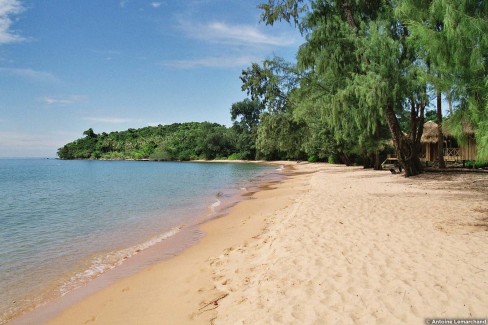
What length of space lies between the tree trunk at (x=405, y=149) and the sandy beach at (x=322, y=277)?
358 inches

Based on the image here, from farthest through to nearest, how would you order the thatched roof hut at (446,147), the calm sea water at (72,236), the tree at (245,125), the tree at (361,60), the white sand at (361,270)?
1. the tree at (245,125)
2. the thatched roof hut at (446,147)
3. the tree at (361,60)
4. the calm sea water at (72,236)
5. the white sand at (361,270)

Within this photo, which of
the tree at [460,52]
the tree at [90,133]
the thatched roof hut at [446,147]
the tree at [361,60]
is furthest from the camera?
the tree at [90,133]

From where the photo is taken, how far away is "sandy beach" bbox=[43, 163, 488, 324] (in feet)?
13.3

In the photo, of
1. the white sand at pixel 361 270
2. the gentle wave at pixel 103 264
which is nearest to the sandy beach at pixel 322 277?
the white sand at pixel 361 270

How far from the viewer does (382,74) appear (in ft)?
48.7

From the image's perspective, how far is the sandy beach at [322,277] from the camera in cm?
404

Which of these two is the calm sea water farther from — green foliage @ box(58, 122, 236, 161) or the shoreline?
green foliage @ box(58, 122, 236, 161)

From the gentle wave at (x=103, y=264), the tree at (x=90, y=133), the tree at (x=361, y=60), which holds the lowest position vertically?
the gentle wave at (x=103, y=264)

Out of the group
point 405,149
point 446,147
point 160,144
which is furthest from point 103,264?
point 160,144

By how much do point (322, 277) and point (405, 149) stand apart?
16532mm

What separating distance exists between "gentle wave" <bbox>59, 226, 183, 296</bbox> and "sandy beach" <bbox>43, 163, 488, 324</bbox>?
3.23 feet

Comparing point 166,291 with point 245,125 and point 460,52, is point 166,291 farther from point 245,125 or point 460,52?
point 245,125

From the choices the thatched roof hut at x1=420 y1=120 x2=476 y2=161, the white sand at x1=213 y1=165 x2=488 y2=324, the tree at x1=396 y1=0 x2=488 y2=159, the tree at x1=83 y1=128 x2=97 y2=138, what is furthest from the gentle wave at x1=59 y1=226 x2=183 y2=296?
the tree at x1=83 y1=128 x2=97 y2=138

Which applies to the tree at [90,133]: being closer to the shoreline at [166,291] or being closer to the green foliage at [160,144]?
the green foliage at [160,144]
